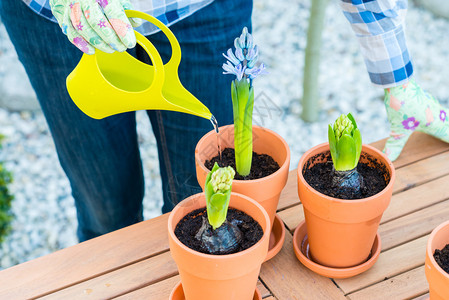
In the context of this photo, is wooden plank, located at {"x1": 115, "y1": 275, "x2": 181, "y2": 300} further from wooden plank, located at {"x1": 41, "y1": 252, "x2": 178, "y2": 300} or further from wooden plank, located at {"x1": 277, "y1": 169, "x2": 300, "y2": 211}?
wooden plank, located at {"x1": 277, "y1": 169, "x2": 300, "y2": 211}

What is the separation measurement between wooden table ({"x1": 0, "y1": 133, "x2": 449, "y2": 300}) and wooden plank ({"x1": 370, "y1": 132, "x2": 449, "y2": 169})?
0.10 m

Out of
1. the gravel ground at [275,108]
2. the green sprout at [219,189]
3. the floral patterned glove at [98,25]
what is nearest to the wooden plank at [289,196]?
the green sprout at [219,189]

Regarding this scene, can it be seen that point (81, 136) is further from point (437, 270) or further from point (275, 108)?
point (275, 108)

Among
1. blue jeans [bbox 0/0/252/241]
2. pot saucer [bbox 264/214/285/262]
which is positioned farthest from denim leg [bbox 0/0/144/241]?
A: pot saucer [bbox 264/214/285/262]

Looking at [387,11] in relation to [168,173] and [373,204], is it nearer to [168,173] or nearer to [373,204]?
[373,204]

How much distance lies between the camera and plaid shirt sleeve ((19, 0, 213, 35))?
958 millimetres

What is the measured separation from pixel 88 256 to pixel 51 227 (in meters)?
1.16

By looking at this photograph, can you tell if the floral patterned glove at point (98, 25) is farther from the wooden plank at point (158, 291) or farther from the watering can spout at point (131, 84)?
the wooden plank at point (158, 291)

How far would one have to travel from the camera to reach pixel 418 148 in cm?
111

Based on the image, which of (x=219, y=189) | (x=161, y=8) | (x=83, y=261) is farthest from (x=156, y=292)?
(x=161, y=8)

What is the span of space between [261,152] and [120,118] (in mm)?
380

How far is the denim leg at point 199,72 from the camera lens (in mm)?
1006

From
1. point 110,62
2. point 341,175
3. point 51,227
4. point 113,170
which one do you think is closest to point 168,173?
point 113,170

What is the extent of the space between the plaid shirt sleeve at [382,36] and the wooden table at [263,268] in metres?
0.24
